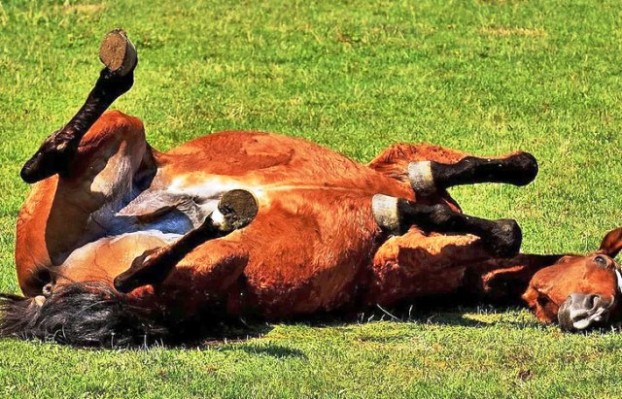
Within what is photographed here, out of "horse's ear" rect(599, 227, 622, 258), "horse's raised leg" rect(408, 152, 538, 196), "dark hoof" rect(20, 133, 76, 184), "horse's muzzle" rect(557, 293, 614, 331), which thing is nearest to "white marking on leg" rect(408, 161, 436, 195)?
"horse's raised leg" rect(408, 152, 538, 196)

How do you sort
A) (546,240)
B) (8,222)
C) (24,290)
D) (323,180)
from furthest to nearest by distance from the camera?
(8,222) < (546,240) < (323,180) < (24,290)

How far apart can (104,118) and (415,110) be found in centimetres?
590

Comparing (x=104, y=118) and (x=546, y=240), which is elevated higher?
(x=104, y=118)

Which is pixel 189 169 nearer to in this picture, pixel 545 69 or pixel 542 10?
pixel 545 69

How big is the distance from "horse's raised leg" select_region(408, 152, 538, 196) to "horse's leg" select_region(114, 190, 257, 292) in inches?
67.1

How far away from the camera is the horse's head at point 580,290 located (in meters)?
7.00

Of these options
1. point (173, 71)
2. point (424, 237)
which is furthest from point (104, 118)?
point (173, 71)

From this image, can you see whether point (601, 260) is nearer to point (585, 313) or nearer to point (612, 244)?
point (612, 244)

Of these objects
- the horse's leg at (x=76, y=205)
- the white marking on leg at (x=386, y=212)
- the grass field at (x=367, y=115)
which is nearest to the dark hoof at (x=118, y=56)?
the horse's leg at (x=76, y=205)

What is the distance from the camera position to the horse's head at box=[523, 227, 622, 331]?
23.0ft

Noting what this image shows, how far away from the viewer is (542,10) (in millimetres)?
14938

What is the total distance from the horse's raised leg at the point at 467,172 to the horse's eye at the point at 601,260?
729 mm

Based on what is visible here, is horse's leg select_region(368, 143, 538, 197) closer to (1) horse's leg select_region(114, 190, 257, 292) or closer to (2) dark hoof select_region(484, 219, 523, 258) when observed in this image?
(2) dark hoof select_region(484, 219, 523, 258)

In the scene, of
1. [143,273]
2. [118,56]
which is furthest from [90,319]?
[118,56]
